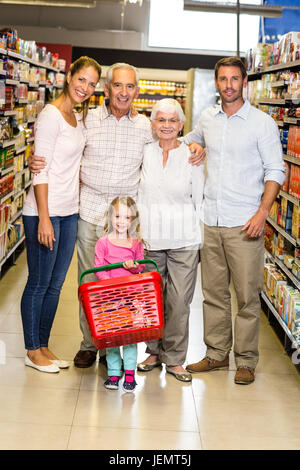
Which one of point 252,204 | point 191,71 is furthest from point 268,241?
point 191,71

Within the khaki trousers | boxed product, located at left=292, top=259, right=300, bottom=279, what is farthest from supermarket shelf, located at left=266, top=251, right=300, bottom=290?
the khaki trousers

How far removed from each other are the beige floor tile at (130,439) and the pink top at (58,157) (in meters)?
1.27

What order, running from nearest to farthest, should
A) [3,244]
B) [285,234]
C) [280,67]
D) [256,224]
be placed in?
[256,224]
[285,234]
[280,67]
[3,244]

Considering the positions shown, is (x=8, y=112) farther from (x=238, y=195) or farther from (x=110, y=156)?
(x=238, y=195)

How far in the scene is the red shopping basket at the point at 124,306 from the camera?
3.29 m

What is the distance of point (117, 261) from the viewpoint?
3.61 m

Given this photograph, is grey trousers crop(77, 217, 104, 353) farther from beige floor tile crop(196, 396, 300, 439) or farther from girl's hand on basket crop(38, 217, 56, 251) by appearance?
beige floor tile crop(196, 396, 300, 439)

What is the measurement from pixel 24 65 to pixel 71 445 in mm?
5282

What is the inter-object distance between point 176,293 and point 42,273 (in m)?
0.83

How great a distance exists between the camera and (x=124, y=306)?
333 centimetres

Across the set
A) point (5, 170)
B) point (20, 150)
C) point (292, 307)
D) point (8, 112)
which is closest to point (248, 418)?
point (292, 307)

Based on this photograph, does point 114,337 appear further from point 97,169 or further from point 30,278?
point 97,169

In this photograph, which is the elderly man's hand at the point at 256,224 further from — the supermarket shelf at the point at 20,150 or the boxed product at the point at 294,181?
the supermarket shelf at the point at 20,150

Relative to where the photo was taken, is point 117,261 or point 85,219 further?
point 85,219
